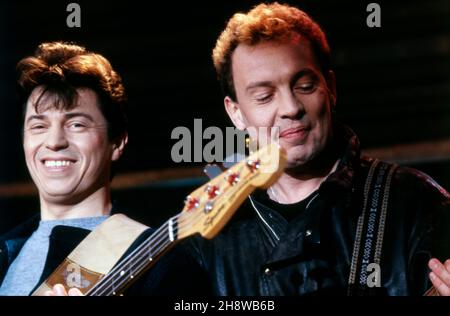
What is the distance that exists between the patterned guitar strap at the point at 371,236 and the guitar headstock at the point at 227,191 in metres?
0.42

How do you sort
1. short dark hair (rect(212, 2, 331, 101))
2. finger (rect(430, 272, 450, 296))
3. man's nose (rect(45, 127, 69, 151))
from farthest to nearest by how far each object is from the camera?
man's nose (rect(45, 127, 69, 151)) < short dark hair (rect(212, 2, 331, 101)) < finger (rect(430, 272, 450, 296))

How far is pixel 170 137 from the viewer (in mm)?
3475

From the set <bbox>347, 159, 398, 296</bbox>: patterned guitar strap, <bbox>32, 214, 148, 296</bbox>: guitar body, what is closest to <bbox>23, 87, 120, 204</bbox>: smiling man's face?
<bbox>32, 214, 148, 296</bbox>: guitar body

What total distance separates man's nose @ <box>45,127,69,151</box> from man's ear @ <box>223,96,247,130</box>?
510 mm

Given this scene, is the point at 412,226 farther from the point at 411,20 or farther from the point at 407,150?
the point at 411,20

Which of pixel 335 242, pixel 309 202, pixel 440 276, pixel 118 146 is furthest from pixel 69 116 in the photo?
pixel 440 276

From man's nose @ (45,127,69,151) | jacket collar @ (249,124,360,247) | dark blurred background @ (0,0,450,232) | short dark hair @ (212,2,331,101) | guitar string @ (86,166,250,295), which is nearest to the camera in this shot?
guitar string @ (86,166,250,295)

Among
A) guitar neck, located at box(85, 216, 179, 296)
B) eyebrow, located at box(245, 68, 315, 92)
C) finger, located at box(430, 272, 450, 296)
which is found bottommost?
finger, located at box(430, 272, 450, 296)

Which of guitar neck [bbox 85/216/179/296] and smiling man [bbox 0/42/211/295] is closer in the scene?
guitar neck [bbox 85/216/179/296]

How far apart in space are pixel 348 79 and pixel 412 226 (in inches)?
37.3

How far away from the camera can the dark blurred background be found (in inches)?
132

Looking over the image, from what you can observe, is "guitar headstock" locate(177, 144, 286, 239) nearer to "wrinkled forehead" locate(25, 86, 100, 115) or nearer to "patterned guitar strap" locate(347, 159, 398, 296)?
"patterned guitar strap" locate(347, 159, 398, 296)
